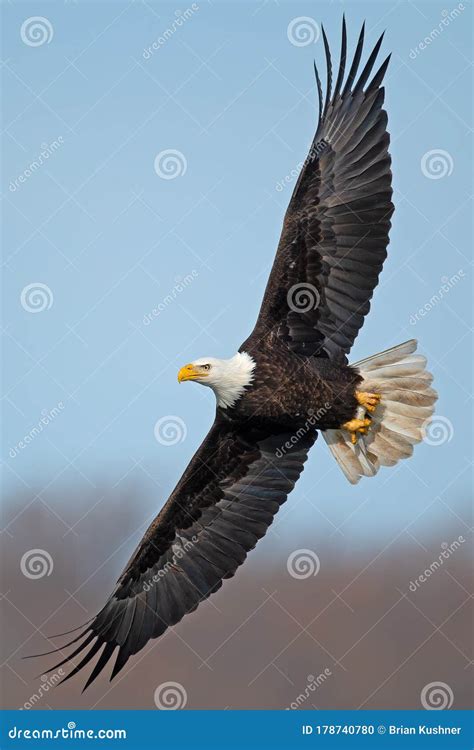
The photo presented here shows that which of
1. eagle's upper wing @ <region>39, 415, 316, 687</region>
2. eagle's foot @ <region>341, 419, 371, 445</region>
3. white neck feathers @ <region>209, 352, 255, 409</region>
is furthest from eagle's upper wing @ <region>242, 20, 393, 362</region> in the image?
eagle's upper wing @ <region>39, 415, 316, 687</region>

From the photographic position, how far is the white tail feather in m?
9.67

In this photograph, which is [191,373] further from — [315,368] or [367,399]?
[367,399]

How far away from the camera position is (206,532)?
1023 cm

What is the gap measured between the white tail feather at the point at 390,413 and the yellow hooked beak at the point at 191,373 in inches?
41.5

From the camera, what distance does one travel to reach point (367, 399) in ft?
31.7

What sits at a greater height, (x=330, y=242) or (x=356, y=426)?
(x=330, y=242)

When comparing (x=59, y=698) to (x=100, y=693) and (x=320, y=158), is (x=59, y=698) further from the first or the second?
(x=320, y=158)

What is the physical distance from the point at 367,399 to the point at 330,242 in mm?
1070

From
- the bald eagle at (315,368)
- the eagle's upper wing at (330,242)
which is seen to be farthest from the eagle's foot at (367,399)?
the eagle's upper wing at (330,242)

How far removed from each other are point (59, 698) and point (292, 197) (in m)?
14.5

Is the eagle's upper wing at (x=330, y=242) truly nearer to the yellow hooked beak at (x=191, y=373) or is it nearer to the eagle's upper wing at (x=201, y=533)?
the yellow hooked beak at (x=191, y=373)

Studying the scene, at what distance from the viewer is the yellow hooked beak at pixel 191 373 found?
9312 mm

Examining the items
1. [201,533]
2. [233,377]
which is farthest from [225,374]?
[201,533]

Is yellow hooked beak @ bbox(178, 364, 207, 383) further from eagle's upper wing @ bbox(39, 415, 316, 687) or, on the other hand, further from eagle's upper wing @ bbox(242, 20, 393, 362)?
eagle's upper wing @ bbox(39, 415, 316, 687)
